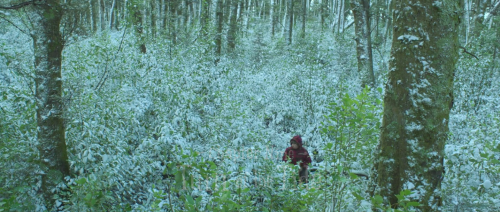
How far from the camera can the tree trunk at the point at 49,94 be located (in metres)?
3.57

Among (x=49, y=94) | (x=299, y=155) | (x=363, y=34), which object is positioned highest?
(x=363, y=34)

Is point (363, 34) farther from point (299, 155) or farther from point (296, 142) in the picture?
point (299, 155)

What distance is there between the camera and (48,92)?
371 cm

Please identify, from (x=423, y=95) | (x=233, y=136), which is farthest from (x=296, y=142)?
(x=423, y=95)

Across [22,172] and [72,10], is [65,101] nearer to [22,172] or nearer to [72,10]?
[22,172]

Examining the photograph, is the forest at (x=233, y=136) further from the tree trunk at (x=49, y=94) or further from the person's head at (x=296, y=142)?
the person's head at (x=296, y=142)

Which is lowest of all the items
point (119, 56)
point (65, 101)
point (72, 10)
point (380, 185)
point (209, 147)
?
point (209, 147)

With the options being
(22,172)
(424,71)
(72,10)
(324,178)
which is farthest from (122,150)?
(424,71)

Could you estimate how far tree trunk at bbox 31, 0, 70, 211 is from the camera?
3568 millimetres

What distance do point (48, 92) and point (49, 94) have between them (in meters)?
0.03

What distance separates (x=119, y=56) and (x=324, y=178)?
599cm

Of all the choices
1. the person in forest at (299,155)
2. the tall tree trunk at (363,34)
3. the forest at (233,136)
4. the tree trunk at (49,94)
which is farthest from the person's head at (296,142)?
the tall tree trunk at (363,34)

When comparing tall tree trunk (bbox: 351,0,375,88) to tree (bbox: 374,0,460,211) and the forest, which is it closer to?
the forest

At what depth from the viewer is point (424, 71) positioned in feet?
8.16
